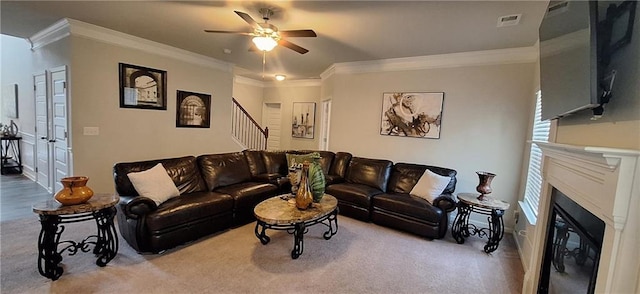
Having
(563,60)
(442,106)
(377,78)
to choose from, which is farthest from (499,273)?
(377,78)

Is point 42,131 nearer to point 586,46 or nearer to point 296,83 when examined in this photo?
point 296,83

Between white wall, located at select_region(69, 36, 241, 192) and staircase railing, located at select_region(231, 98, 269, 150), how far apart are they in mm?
1284

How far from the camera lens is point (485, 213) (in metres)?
3.32

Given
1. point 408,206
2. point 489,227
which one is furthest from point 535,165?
point 408,206

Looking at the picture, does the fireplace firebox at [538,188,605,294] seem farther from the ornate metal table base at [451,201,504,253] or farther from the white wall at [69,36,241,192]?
the white wall at [69,36,241,192]

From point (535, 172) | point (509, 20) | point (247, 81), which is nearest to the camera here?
point (509, 20)

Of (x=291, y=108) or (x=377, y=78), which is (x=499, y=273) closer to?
(x=377, y=78)

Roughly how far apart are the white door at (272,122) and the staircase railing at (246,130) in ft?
1.78

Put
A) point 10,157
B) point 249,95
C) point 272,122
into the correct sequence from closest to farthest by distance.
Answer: point 10,157, point 249,95, point 272,122

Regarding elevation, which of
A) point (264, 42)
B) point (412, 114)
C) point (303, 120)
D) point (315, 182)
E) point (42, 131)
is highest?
point (264, 42)

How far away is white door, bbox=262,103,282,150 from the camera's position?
321 inches

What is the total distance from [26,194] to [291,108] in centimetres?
554

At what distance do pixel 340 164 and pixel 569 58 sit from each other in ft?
12.4

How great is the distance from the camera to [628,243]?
3.48 feet
